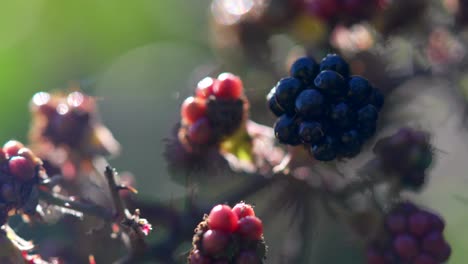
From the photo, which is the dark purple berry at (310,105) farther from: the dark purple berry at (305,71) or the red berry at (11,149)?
the red berry at (11,149)

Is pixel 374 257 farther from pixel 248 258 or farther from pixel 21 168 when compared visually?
pixel 21 168

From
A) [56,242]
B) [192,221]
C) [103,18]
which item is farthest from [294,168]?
[103,18]

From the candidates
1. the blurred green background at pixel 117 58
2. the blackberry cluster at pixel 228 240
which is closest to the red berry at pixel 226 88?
the blackberry cluster at pixel 228 240

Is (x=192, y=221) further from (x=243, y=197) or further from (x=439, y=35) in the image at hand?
(x=439, y=35)

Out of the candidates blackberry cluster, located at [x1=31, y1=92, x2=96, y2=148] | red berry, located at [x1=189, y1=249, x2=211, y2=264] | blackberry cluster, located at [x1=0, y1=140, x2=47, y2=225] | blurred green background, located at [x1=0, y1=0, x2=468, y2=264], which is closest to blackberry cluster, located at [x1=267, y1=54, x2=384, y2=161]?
red berry, located at [x1=189, y1=249, x2=211, y2=264]

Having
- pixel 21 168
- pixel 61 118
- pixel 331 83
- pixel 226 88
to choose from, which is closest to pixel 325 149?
pixel 331 83

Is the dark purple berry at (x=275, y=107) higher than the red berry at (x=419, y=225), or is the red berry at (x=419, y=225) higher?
the dark purple berry at (x=275, y=107)
